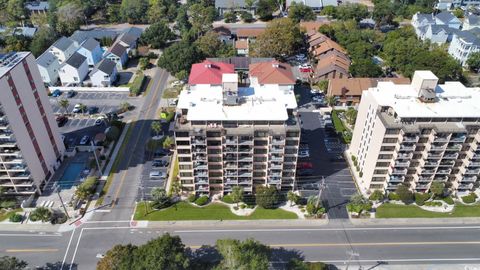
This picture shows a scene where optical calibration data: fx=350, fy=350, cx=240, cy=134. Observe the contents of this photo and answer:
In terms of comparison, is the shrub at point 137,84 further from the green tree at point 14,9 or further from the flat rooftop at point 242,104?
the green tree at point 14,9

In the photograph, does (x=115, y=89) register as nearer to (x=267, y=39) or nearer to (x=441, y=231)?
(x=267, y=39)

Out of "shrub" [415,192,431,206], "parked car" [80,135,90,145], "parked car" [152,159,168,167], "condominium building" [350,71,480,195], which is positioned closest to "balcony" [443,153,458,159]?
"condominium building" [350,71,480,195]

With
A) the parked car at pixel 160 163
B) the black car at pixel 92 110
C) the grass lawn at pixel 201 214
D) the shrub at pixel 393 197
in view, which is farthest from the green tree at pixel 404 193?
the black car at pixel 92 110

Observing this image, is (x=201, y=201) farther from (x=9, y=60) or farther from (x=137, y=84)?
(x=137, y=84)

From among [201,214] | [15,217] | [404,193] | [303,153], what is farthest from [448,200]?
[15,217]

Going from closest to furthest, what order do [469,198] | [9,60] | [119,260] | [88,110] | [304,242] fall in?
1. [119,260]
2. [304,242]
3. [9,60]
4. [469,198]
5. [88,110]

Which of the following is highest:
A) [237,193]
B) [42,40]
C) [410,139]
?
[410,139]
